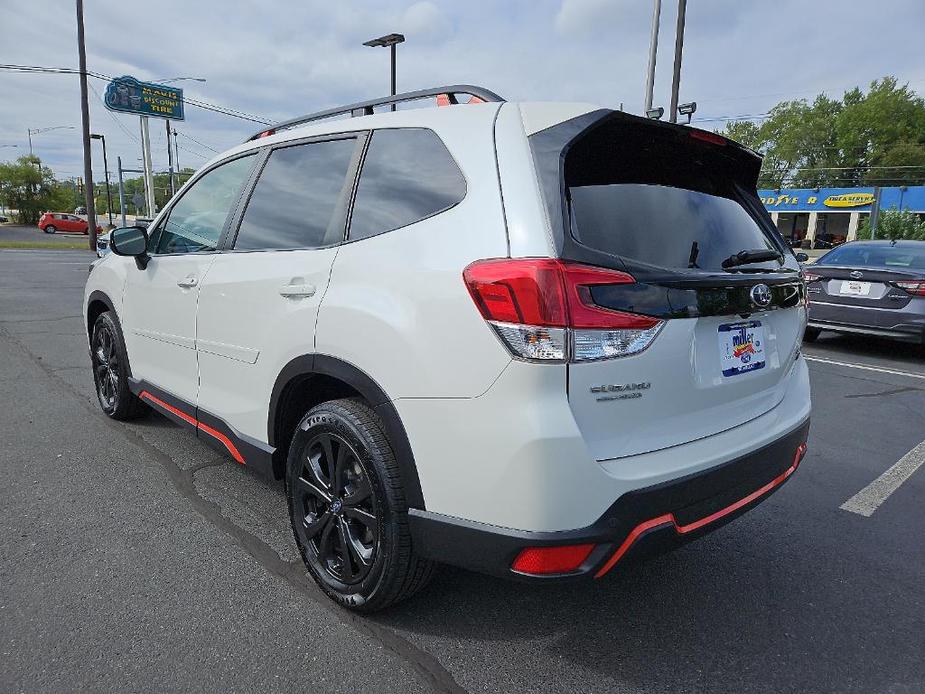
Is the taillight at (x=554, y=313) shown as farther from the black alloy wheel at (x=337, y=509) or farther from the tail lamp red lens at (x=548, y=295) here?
the black alloy wheel at (x=337, y=509)

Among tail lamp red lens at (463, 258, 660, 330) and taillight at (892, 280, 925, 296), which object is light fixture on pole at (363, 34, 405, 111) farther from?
tail lamp red lens at (463, 258, 660, 330)

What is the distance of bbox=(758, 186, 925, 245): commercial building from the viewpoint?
4984 centimetres

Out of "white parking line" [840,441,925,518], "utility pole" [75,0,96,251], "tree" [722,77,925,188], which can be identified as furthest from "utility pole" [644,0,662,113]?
"tree" [722,77,925,188]

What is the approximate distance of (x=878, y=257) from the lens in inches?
308

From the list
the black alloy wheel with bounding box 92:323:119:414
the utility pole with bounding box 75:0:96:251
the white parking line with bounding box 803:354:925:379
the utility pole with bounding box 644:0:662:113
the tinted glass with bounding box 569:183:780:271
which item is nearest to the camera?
the tinted glass with bounding box 569:183:780:271

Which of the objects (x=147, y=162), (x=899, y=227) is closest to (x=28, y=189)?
(x=147, y=162)

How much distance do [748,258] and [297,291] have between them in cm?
166

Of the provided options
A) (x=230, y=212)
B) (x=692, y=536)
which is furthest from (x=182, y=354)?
(x=692, y=536)

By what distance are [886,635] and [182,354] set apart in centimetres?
332

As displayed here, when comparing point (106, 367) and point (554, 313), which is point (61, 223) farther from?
point (554, 313)

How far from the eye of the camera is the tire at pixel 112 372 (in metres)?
4.10

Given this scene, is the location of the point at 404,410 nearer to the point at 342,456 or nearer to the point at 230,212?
the point at 342,456

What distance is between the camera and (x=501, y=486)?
1761 mm

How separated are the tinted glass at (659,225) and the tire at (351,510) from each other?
954 millimetres
